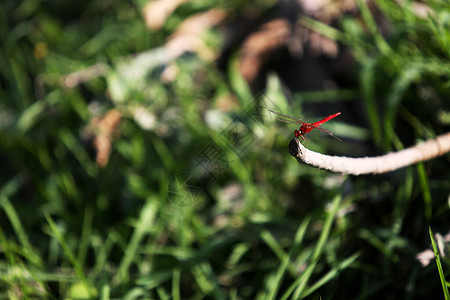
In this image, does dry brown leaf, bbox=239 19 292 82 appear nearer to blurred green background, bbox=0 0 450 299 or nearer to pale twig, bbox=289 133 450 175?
blurred green background, bbox=0 0 450 299

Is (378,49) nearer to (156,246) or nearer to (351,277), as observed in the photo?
(351,277)

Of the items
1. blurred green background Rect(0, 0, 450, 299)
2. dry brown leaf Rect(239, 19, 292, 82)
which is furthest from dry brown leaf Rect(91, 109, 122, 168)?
dry brown leaf Rect(239, 19, 292, 82)

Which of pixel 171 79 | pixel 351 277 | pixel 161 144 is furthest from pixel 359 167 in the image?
pixel 171 79

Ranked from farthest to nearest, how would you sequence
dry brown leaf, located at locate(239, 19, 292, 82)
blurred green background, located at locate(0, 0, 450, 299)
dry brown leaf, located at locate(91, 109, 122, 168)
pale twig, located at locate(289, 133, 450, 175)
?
dry brown leaf, located at locate(239, 19, 292, 82) < dry brown leaf, located at locate(91, 109, 122, 168) < blurred green background, located at locate(0, 0, 450, 299) < pale twig, located at locate(289, 133, 450, 175)

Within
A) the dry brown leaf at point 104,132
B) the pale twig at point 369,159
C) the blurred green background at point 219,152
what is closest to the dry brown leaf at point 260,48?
the blurred green background at point 219,152

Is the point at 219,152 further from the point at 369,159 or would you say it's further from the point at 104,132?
the point at 369,159

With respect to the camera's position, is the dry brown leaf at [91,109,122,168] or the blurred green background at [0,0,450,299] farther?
the dry brown leaf at [91,109,122,168]

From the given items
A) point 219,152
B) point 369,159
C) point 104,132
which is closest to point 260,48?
point 219,152

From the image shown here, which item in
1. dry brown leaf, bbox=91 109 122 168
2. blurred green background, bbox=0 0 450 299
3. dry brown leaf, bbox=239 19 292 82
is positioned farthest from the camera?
dry brown leaf, bbox=239 19 292 82
